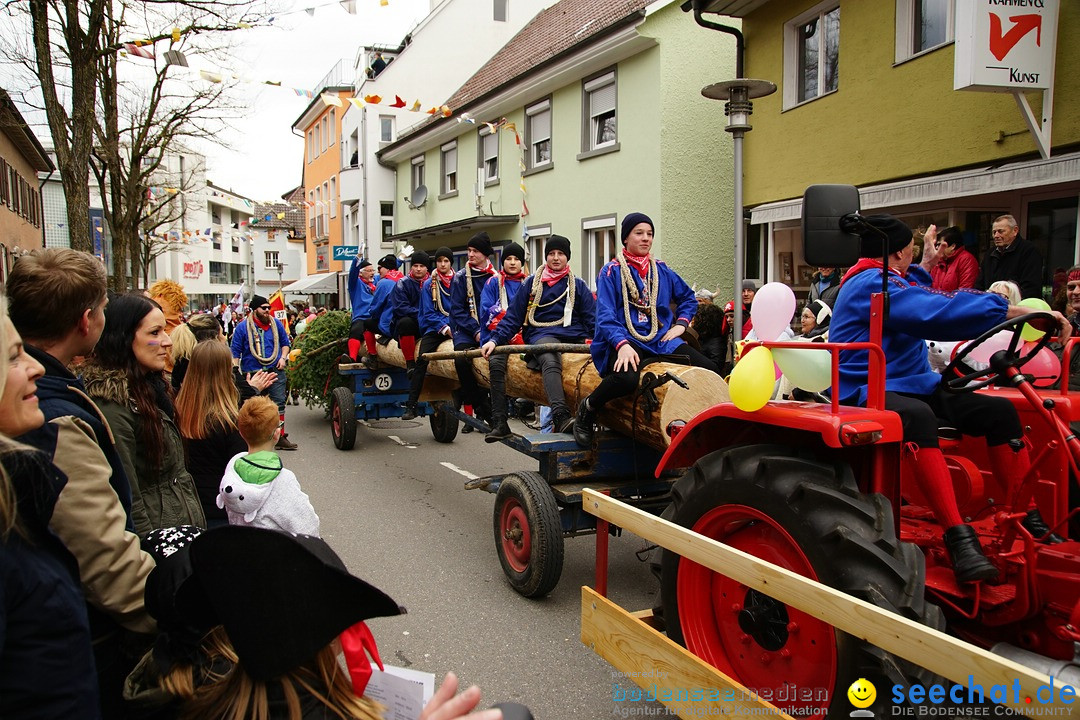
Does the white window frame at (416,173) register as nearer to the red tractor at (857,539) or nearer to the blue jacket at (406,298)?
the blue jacket at (406,298)

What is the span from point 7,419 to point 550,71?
1642 cm

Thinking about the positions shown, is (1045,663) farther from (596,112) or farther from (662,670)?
(596,112)

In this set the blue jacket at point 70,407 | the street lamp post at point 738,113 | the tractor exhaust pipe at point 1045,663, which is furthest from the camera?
the street lamp post at point 738,113

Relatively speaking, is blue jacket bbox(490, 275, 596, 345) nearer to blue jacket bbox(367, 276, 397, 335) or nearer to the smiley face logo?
blue jacket bbox(367, 276, 397, 335)

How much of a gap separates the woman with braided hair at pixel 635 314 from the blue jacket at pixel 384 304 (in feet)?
16.3

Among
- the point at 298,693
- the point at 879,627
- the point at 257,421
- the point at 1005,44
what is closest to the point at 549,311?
the point at 257,421

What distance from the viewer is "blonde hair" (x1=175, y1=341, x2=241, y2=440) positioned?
A: 12.6 ft

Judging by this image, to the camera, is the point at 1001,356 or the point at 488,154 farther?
the point at 488,154

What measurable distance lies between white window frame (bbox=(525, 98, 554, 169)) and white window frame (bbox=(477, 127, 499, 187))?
1792 mm

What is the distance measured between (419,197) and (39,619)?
24658 mm

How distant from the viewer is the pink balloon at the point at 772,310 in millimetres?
3166

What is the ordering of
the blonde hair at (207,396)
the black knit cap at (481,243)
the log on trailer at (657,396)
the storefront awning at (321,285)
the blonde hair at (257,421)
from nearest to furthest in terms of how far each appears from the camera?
the blonde hair at (257,421) → the blonde hair at (207,396) → the log on trailer at (657,396) → the black knit cap at (481,243) → the storefront awning at (321,285)

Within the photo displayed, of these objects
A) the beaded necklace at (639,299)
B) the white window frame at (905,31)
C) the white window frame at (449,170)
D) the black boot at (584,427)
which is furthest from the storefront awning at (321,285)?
the black boot at (584,427)

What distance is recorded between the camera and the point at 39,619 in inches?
51.2
